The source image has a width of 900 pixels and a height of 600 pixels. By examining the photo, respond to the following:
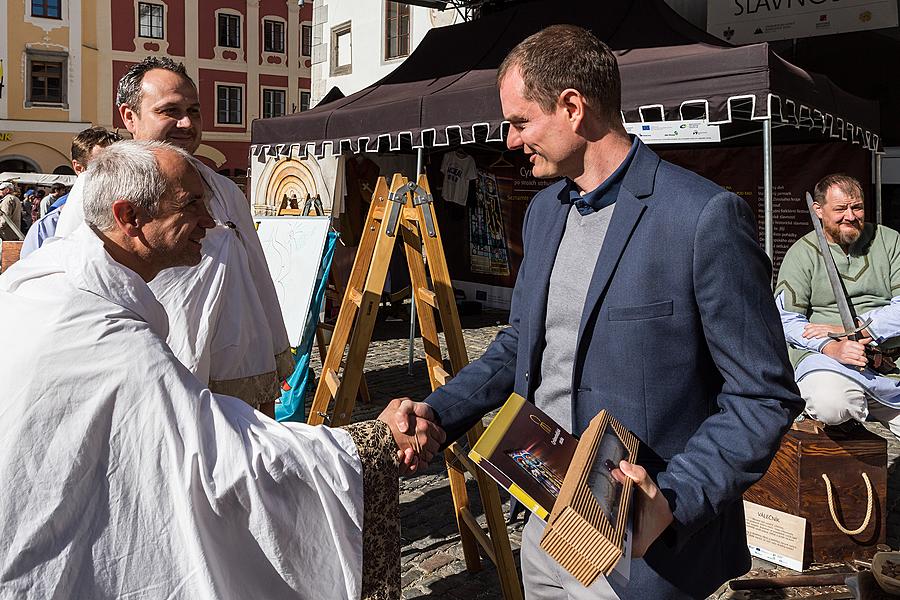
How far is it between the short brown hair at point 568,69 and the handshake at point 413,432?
2.78 ft

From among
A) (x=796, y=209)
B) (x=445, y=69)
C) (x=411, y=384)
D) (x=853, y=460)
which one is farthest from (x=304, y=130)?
(x=853, y=460)

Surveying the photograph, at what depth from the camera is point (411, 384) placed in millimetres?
8227

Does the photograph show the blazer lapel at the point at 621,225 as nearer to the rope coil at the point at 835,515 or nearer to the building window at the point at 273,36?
the rope coil at the point at 835,515

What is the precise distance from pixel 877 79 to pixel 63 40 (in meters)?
32.3

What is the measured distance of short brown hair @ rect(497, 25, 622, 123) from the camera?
6.40ft

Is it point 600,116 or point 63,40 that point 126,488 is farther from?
point 63,40

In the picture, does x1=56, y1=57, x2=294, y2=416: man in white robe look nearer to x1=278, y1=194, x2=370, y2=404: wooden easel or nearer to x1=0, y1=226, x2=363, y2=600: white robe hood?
x1=0, y1=226, x2=363, y2=600: white robe hood

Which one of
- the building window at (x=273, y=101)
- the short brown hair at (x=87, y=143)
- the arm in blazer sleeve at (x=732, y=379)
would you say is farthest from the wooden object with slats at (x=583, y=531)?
the building window at (x=273, y=101)

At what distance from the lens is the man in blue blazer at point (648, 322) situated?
1.75 m

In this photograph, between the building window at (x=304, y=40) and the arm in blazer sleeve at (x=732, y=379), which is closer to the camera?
the arm in blazer sleeve at (x=732, y=379)

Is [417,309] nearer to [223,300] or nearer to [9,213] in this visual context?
[223,300]

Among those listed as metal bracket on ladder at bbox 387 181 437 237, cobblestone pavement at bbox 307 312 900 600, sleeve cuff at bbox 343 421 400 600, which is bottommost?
cobblestone pavement at bbox 307 312 900 600

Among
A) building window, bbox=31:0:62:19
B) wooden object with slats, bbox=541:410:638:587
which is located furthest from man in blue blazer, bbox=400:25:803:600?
building window, bbox=31:0:62:19

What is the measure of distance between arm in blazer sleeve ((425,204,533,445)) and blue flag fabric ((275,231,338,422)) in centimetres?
258
